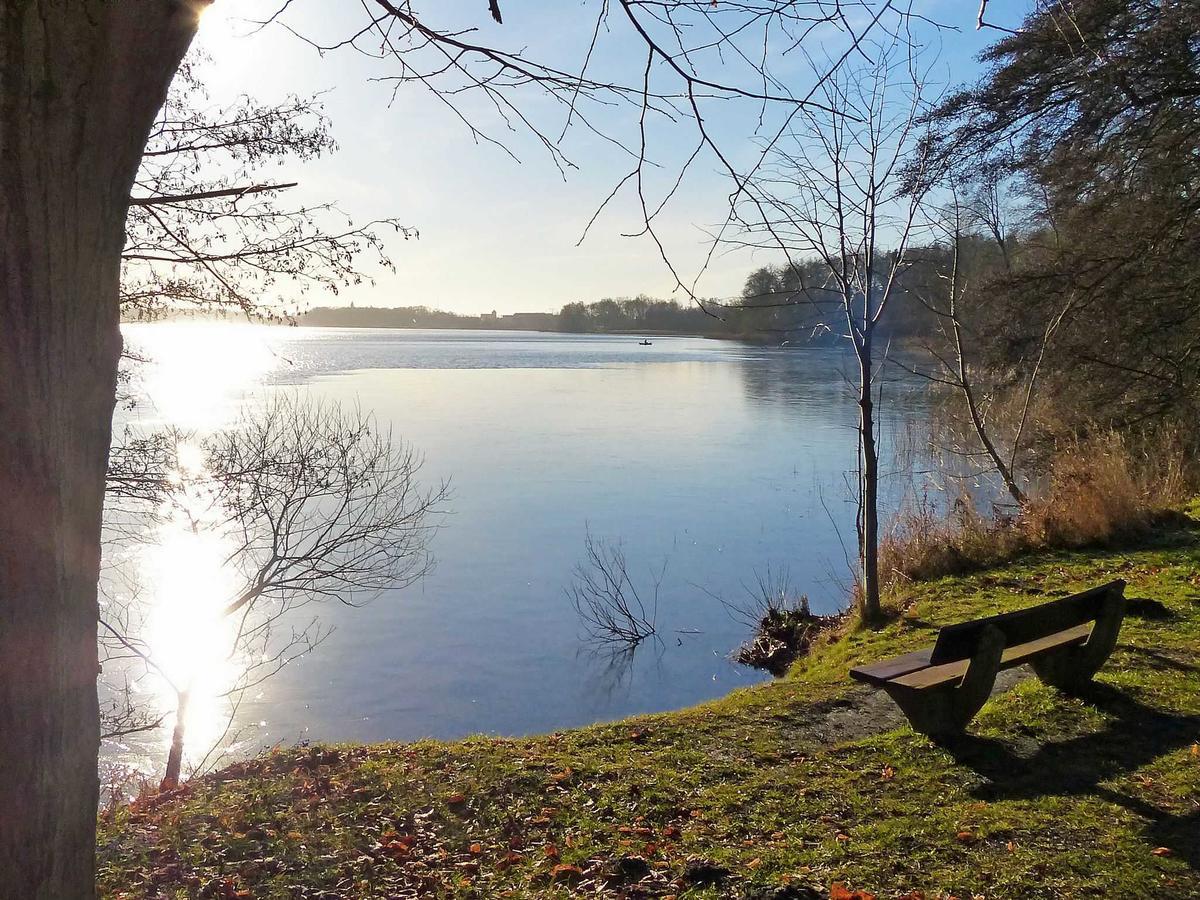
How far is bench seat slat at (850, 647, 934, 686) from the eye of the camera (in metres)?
4.37

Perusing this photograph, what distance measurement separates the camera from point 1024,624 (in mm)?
4391

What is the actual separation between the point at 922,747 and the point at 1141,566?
15.9 feet

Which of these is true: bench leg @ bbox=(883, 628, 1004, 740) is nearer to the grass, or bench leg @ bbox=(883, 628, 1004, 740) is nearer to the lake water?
the grass

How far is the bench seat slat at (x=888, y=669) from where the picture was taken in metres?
4.37

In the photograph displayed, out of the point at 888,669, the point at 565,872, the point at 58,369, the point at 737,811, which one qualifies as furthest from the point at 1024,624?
the point at 58,369

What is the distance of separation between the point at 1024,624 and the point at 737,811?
1.77 metres

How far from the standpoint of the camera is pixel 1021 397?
19.1m

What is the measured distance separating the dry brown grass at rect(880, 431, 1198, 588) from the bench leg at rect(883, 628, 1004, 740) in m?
5.18

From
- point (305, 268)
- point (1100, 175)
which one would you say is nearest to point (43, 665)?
point (305, 268)

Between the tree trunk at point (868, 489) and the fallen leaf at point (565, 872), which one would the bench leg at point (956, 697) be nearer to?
the fallen leaf at point (565, 872)

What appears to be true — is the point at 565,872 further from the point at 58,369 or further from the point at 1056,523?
the point at 1056,523

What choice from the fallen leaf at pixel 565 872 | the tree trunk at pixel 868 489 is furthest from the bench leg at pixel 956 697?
the tree trunk at pixel 868 489

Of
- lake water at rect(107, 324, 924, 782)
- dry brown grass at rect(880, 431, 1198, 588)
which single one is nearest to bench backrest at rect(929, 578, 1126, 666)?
dry brown grass at rect(880, 431, 1198, 588)

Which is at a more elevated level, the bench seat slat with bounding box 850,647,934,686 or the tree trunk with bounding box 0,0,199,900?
the tree trunk with bounding box 0,0,199,900
